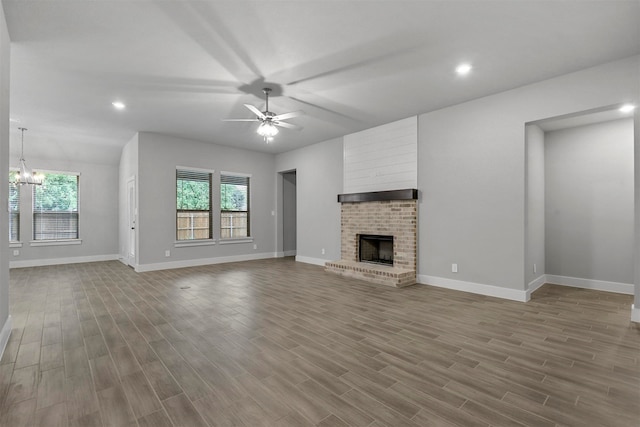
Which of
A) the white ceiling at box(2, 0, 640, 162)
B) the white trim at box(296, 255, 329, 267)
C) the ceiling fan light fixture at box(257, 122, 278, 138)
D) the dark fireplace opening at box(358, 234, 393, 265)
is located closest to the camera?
the white ceiling at box(2, 0, 640, 162)

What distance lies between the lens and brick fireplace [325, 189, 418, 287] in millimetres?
5172

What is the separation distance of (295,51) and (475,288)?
409cm

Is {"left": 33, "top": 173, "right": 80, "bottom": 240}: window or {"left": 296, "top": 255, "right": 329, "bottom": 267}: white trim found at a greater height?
{"left": 33, "top": 173, "right": 80, "bottom": 240}: window

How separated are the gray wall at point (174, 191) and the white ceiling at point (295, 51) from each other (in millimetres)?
1570

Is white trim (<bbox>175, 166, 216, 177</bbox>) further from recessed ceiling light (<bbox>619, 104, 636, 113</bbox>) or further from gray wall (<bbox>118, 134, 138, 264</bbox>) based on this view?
recessed ceiling light (<bbox>619, 104, 636, 113</bbox>)

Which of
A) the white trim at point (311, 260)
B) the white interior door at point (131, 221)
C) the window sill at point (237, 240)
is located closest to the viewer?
the white interior door at point (131, 221)

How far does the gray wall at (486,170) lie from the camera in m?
3.61

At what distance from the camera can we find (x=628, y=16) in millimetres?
2627

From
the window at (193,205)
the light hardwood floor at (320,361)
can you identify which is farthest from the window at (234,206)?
the light hardwood floor at (320,361)

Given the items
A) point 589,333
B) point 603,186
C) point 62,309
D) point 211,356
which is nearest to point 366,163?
point 603,186

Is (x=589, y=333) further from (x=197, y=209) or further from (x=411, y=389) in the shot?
(x=197, y=209)

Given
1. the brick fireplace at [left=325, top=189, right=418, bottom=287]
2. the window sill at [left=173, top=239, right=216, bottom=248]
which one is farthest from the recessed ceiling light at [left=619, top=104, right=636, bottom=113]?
the window sill at [left=173, top=239, right=216, bottom=248]

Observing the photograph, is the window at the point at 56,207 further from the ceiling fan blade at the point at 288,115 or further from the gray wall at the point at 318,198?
the ceiling fan blade at the point at 288,115

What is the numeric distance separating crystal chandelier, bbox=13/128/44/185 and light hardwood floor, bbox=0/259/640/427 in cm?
373
